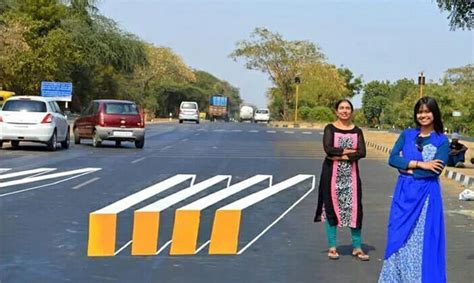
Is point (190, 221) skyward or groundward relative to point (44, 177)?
skyward

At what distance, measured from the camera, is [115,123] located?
25.8 m

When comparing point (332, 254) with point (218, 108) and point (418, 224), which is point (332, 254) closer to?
point (418, 224)

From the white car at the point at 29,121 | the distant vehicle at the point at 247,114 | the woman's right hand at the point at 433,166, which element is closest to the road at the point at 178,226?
the woman's right hand at the point at 433,166

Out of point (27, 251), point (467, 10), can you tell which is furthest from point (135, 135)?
point (27, 251)

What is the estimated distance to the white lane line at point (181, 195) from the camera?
38.8 feet

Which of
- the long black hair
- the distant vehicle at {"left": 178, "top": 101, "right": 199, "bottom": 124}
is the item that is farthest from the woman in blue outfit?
the distant vehicle at {"left": 178, "top": 101, "right": 199, "bottom": 124}

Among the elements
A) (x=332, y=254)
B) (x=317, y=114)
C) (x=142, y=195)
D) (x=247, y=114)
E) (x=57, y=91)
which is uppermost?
(x=57, y=91)

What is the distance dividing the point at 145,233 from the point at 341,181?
105 inches

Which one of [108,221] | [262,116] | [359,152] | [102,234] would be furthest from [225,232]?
[262,116]

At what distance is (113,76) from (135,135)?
3964cm

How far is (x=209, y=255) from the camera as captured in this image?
8430mm

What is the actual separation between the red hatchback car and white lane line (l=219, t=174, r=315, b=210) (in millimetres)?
9309

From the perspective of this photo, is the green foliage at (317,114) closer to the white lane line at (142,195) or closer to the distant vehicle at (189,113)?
the distant vehicle at (189,113)

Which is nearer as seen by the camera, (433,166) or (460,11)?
(433,166)
